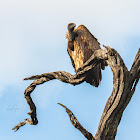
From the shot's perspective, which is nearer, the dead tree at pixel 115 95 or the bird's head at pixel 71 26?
the dead tree at pixel 115 95

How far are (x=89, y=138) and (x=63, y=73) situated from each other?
1224 millimetres

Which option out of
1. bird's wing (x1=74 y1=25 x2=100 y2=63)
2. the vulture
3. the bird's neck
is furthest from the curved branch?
the bird's neck

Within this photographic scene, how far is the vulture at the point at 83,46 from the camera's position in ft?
16.4

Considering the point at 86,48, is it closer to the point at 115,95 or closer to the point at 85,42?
the point at 85,42

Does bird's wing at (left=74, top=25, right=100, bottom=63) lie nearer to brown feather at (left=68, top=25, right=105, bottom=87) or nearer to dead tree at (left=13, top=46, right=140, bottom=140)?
brown feather at (left=68, top=25, right=105, bottom=87)

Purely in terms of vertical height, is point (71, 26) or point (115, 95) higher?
point (71, 26)

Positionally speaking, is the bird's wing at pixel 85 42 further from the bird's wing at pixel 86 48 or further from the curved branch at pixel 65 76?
the curved branch at pixel 65 76

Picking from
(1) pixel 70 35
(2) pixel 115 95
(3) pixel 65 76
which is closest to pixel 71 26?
(1) pixel 70 35

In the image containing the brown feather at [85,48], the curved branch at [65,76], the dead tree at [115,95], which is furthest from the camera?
the brown feather at [85,48]

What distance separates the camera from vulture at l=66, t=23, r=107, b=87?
499 cm

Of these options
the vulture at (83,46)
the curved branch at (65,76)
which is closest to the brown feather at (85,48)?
the vulture at (83,46)

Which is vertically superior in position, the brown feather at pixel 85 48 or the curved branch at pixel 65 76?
the brown feather at pixel 85 48

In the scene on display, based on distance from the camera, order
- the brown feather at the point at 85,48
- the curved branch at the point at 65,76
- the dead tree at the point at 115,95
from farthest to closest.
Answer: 1. the brown feather at the point at 85,48
2. the curved branch at the point at 65,76
3. the dead tree at the point at 115,95

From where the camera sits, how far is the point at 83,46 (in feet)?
16.6
